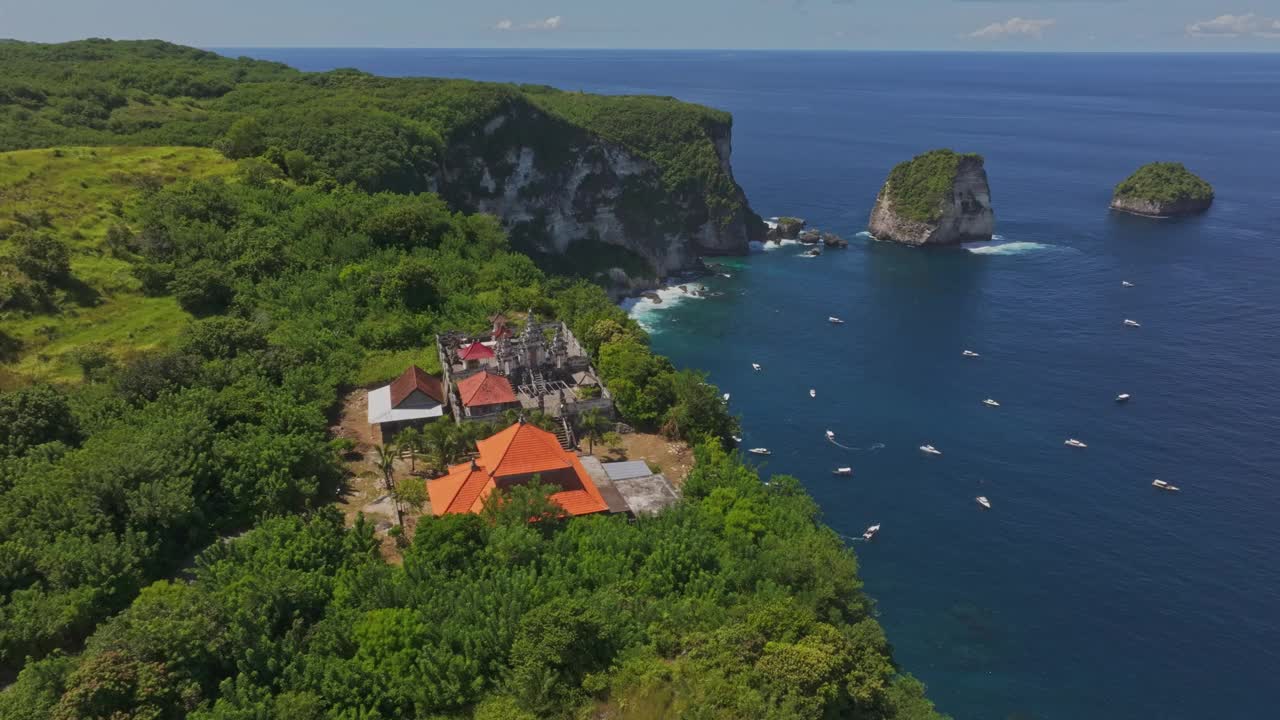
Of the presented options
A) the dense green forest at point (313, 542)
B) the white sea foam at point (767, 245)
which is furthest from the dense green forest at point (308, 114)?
the dense green forest at point (313, 542)

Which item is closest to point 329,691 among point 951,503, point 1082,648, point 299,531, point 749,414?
point 299,531

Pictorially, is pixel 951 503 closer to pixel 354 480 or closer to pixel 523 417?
pixel 523 417

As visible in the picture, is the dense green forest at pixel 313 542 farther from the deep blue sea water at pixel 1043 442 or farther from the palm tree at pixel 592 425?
the deep blue sea water at pixel 1043 442

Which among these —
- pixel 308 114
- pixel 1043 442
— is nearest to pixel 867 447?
pixel 1043 442

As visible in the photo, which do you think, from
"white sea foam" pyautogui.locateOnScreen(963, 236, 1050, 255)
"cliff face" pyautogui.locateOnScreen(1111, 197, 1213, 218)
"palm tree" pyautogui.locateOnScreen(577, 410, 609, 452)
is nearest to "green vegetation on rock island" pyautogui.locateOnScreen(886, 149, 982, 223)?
"white sea foam" pyautogui.locateOnScreen(963, 236, 1050, 255)

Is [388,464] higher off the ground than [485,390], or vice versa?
[485,390]

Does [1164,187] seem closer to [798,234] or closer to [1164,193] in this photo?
[1164,193]
